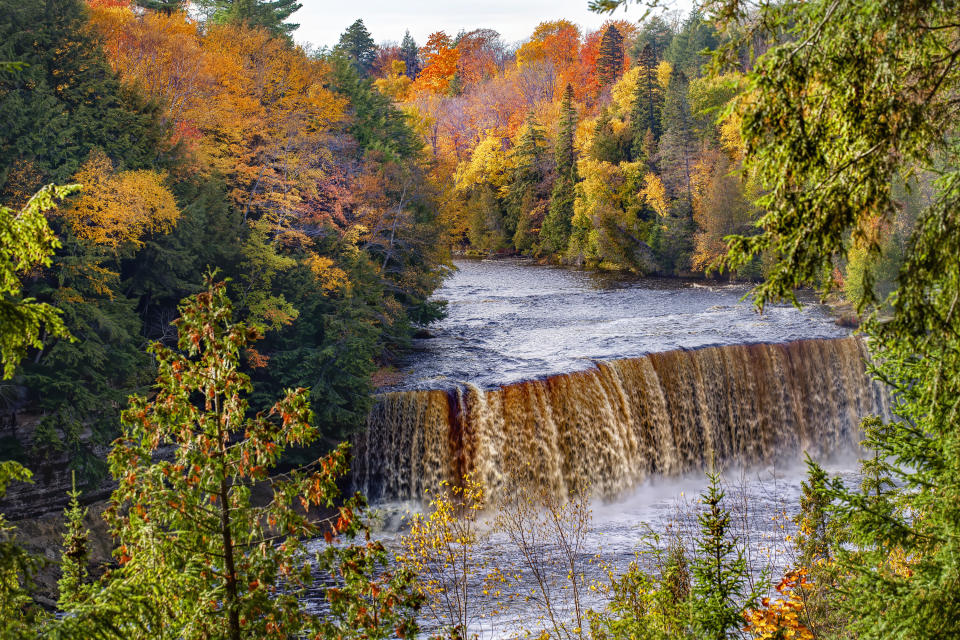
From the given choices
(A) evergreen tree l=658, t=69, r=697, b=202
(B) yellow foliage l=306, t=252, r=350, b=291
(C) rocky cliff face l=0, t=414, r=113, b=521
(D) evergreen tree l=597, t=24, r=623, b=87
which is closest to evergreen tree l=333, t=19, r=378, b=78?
(D) evergreen tree l=597, t=24, r=623, b=87

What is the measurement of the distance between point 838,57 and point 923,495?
2.79 m

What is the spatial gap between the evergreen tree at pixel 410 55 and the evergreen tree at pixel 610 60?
25.0m

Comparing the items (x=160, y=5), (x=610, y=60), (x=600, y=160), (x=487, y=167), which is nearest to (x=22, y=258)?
(x=160, y=5)

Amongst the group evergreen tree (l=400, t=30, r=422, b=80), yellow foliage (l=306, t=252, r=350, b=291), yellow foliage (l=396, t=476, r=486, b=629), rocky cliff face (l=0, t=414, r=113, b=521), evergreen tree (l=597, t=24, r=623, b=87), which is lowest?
yellow foliage (l=396, t=476, r=486, b=629)

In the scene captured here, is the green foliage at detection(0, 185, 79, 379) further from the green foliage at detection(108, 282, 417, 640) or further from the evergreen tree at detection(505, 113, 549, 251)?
the evergreen tree at detection(505, 113, 549, 251)

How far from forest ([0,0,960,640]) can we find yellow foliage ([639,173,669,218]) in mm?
163

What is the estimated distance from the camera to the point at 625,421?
17281 mm

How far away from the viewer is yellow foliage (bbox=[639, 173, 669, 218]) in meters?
38.3

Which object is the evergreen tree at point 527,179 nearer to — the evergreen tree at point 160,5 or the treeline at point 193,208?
the treeline at point 193,208

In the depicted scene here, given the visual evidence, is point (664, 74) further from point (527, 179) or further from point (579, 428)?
point (579, 428)

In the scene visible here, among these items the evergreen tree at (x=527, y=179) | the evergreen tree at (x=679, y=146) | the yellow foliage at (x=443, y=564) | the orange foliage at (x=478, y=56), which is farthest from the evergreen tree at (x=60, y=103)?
the orange foliage at (x=478, y=56)

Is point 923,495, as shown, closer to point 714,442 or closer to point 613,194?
point 714,442

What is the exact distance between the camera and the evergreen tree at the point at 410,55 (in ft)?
250

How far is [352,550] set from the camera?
4.17 metres
